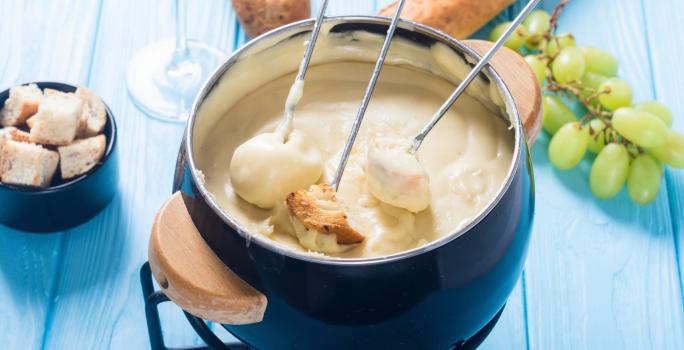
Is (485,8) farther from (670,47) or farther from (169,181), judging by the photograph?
(169,181)

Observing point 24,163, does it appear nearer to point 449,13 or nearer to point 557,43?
point 449,13

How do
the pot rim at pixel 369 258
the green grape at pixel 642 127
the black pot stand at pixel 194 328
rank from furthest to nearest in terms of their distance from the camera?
the green grape at pixel 642 127, the black pot stand at pixel 194 328, the pot rim at pixel 369 258

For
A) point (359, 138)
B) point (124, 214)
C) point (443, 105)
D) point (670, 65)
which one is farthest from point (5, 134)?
point (670, 65)

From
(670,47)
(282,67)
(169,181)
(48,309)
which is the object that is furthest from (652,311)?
(48,309)

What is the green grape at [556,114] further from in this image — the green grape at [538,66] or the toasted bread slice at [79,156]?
the toasted bread slice at [79,156]

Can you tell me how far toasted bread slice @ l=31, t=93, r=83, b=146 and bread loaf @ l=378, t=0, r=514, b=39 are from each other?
60cm

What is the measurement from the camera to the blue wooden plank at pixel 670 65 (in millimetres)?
1597

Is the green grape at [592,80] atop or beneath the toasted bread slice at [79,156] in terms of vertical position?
atop

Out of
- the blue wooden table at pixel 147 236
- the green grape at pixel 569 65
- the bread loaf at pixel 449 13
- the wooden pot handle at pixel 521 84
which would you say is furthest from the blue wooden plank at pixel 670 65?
the wooden pot handle at pixel 521 84

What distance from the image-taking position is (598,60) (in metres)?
1.69

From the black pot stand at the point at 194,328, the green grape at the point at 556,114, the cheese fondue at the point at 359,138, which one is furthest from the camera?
the green grape at the point at 556,114

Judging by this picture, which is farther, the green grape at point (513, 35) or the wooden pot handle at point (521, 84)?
the green grape at point (513, 35)

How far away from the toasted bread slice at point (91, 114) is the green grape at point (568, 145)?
77 centimetres

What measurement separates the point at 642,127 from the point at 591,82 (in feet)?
0.66
